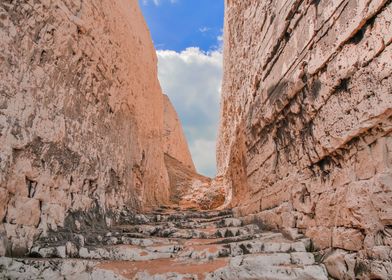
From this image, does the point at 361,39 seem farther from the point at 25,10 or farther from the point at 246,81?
the point at 246,81

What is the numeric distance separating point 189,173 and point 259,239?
1273 cm

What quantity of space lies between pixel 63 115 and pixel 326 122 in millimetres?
3009

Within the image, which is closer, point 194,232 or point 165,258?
point 165,258

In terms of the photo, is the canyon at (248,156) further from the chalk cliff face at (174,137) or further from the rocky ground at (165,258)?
the chalk cliff face at (174,137)

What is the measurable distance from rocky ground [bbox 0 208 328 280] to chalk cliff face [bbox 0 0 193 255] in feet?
0.81

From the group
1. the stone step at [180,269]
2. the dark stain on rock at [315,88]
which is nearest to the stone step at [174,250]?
the stone step at [180,269]

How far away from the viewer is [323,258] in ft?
9.11

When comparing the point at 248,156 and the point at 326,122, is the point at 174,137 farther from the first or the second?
the point at 326,122

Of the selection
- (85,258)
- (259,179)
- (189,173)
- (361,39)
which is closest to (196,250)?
(85,258)

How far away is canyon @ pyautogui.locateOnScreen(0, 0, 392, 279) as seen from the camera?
2336 millimetres

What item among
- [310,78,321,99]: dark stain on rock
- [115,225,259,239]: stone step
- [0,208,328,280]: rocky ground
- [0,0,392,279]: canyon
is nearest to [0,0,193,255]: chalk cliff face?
[0,0,392,279]: canyon

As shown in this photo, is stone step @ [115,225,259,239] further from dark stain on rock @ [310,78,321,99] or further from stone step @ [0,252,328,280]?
dark stain on rock @ [310,78,321,99]

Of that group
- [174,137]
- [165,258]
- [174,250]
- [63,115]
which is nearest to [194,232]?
[174,250]

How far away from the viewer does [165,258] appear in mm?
3432
